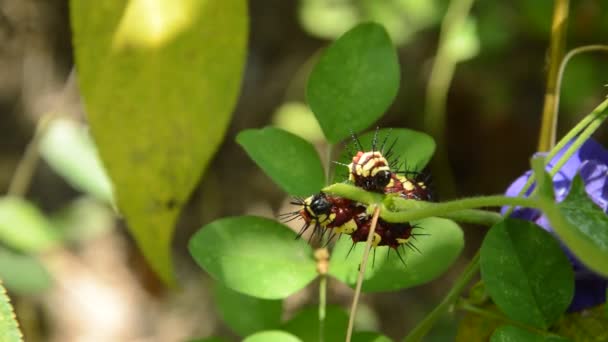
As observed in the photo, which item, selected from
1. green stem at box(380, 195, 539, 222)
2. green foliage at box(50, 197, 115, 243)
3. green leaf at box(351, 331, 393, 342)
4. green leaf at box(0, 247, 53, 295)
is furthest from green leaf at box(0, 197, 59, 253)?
green stem at box(380, 195, 539, 222)

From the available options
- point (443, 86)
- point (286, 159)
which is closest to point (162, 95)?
point (286, 159)

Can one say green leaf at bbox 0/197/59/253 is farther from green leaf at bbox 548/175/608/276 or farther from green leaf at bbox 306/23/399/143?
green leaf at bbox 548/175/608/276


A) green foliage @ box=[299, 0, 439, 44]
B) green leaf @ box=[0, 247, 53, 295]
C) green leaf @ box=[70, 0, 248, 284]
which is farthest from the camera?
green foliage @ box=[299, 0, 439, 44]

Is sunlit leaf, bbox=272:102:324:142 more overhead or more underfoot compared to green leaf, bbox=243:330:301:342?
more overhead

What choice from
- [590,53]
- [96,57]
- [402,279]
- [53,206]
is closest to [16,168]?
[53,206]

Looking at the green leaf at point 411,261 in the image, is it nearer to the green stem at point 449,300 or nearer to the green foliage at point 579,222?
the green stem at point 449,300

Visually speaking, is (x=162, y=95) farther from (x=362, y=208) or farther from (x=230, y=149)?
(x=230, y=149)
